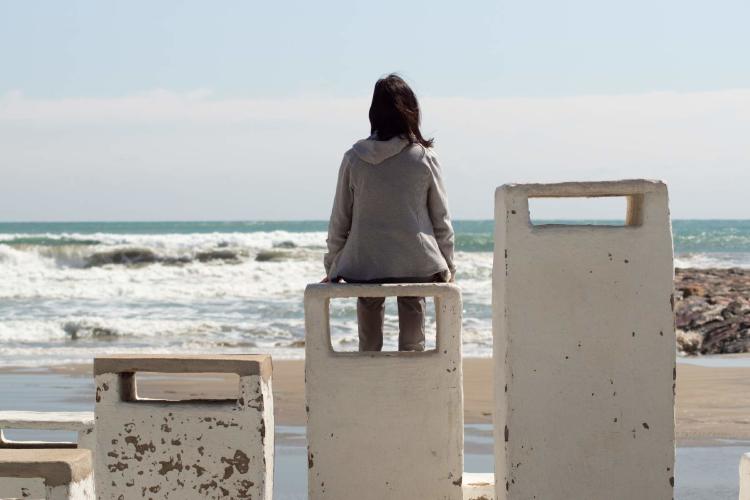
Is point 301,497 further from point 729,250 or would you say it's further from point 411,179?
point 729,250

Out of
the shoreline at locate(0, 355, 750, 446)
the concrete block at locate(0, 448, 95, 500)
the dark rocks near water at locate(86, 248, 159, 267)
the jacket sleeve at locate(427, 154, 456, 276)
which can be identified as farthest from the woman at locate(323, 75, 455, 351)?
the dark rocks near water at locate(86, 248, 159, 267)

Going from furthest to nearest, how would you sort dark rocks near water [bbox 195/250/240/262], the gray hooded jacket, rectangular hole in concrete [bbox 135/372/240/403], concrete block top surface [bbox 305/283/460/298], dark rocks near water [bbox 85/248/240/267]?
1. dark rocks near water [bbox 195/250/240/262]
2. dark rocks near water [bbox 85/248/240/267]
3. rectangular hole in concrete [bbox 135/372/240/403]
4. the gray hooded jacket
5. concrete block top surface [bbox 305/283/460/298]

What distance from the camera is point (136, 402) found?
365cm

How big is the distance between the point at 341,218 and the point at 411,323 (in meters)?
0.48

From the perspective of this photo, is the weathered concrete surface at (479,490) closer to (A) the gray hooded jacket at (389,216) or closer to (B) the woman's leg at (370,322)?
(B) the woman's leg at (370,322)

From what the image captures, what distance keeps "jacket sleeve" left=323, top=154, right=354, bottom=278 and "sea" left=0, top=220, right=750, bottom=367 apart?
24.7 ft

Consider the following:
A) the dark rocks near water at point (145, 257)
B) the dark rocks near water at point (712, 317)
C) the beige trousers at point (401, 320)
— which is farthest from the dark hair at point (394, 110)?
the dark rocks near water at point (145, 257)

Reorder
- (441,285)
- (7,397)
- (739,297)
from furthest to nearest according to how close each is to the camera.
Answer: (739,297) < (7,397) < (441,285)

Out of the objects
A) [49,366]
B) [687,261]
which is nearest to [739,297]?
[49,366]

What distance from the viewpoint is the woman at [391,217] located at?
399 cm

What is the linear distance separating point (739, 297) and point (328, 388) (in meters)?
12.0

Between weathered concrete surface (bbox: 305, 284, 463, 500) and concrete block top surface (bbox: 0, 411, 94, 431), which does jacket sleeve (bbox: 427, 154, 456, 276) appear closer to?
weathered concrete surface (bbox: 305, 284, 463, 500)

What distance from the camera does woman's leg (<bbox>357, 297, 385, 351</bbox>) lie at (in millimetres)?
4066

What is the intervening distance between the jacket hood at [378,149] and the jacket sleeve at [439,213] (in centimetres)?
13
